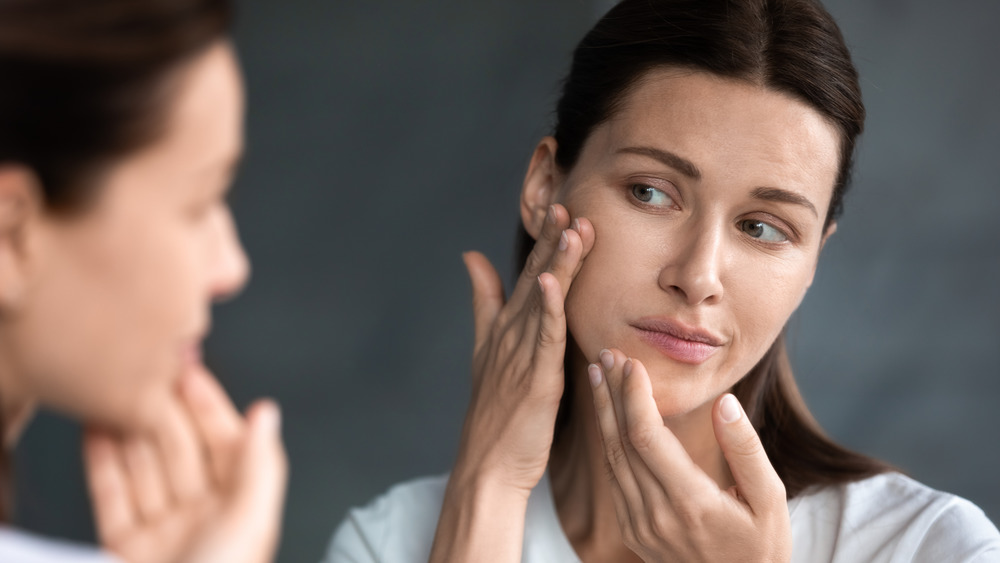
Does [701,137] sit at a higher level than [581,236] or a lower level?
higher

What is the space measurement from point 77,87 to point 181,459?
0.39 m

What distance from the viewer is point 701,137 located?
1388 mm

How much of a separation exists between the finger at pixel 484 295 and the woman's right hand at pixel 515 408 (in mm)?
50

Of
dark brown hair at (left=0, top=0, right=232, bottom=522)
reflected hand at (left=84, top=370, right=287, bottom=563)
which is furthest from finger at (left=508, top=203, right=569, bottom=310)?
dark brown hair at (left=0, top=0, right=232, bottom=522)

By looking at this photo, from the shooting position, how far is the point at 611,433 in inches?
56.1

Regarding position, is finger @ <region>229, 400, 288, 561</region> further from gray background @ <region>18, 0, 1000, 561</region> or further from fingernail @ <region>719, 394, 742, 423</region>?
gray background @ <region>18, 0, 1000, 561</region>

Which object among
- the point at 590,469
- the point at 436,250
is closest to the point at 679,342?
the point at 590,469

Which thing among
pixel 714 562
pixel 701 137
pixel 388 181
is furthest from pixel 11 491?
pixel 388 181

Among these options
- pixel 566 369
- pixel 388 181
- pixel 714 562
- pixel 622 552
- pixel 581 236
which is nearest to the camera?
pixel 714 562

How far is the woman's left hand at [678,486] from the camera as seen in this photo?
4.16 feet

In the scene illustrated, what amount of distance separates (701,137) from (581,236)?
0.81 feet

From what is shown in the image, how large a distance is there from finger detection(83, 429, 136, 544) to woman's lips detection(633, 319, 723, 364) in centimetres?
79

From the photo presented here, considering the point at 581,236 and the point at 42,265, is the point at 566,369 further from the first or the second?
the point at 42,265

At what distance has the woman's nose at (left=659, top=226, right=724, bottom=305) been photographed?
1.36 metres
